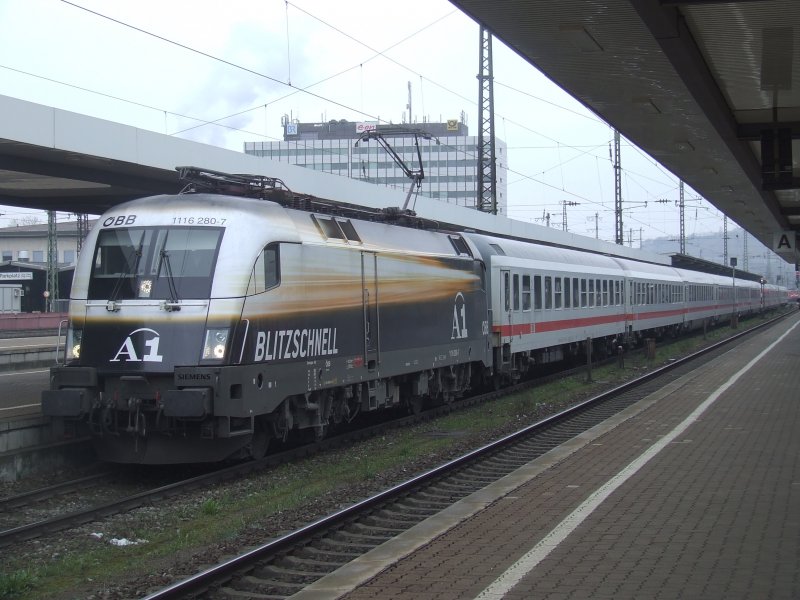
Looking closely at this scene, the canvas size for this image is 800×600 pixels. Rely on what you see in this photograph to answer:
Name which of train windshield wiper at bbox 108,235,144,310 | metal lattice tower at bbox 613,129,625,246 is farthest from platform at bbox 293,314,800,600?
metal lattice tower at bbox 613,129,625,246

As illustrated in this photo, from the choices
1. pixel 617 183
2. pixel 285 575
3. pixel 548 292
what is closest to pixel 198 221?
pixel 285 575

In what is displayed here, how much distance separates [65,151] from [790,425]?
11775mm

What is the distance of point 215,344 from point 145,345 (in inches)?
35.8

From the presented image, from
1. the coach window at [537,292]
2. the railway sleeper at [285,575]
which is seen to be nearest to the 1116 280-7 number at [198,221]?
the railway sleeper at [285,575]

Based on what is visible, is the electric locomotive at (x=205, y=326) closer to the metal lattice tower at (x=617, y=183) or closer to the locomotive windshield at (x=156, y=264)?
the locomotive windshield at (x=156, y=264)

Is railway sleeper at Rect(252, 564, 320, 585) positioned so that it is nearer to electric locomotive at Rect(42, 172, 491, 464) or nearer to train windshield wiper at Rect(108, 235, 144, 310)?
electric locomotive at Rect(42, 172, 491, 464)

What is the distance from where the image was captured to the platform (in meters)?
6.07

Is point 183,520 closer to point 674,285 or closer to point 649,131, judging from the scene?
point 649,131

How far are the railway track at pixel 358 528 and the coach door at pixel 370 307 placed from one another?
255 centimetres

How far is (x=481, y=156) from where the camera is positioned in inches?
1107

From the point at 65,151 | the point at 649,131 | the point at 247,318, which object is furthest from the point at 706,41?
the point at 65,151

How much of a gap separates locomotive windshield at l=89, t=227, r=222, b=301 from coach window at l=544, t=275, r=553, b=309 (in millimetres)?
13783

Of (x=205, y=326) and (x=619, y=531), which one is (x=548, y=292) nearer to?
(x=205, y=326)

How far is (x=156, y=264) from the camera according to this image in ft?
36.2
